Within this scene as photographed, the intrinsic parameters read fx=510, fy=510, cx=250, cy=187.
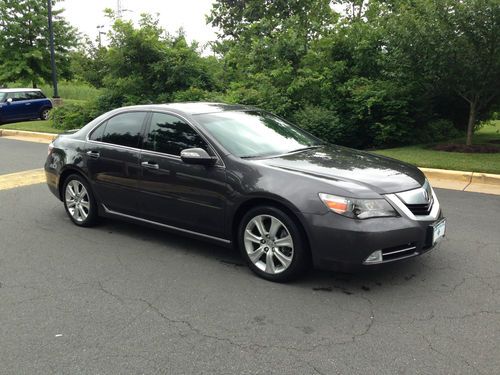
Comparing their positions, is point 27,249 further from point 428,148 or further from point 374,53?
point 374,53

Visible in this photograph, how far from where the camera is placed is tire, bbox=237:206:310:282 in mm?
4156

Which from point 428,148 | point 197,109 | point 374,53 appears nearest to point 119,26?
point 374,53

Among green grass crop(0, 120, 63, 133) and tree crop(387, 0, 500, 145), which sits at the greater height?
tree crop(387, 0, 500, 145)

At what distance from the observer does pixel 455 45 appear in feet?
34.0

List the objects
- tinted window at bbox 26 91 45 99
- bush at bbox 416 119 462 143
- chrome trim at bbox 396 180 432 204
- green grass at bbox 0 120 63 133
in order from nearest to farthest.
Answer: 1. chrome trim at bbox 396 180 432 204
2. bush at bbox 416 119 462 143
3. green grass at bbox 0 120 63 133
4. tinted window at bbox 26 91 45 99

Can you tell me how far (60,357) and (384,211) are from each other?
253 cm

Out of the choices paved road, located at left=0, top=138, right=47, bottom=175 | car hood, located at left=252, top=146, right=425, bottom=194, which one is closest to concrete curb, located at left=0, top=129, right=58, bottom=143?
paved road, located at left=0, top=138, right=47, bottom=175

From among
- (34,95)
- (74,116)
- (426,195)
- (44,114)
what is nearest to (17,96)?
(34,95)

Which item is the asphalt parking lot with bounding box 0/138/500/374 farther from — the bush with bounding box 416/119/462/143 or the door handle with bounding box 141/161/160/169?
the bush with bounding box 416/119/462/143

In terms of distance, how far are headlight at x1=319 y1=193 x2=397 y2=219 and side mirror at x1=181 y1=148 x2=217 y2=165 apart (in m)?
1.19

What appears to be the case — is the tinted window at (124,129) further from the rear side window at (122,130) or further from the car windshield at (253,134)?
the car windshield at (253,134)

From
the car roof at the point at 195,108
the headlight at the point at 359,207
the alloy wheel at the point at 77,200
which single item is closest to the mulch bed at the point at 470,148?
the car roof at the point at 195,108

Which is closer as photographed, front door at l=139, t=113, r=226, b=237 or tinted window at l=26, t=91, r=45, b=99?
front door at l=139, t=113, r=226, b=237

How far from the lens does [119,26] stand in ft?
53.1
